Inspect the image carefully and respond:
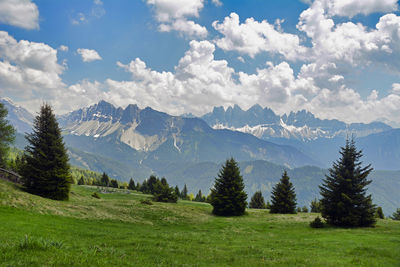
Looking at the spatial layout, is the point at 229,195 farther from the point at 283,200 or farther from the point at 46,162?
the point at 46,162

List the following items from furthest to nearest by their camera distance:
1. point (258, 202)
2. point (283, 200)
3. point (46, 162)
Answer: point (258, 202), point (283, 200), point (46, 162)

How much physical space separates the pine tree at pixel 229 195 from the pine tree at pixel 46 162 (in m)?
29.5

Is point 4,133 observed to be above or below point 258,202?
above

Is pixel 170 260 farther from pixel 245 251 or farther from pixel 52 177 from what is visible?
pixel 52 177

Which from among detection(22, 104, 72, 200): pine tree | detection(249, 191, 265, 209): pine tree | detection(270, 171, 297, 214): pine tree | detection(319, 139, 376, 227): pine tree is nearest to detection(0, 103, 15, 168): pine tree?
detection(22, 104, 72, 200): pine tree

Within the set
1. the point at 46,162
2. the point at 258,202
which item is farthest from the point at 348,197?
the point at 258,202

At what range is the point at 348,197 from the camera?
34.2 m

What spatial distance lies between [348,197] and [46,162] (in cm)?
4586

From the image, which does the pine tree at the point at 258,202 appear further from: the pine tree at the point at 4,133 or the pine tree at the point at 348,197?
the pine tree at the point at 4,133

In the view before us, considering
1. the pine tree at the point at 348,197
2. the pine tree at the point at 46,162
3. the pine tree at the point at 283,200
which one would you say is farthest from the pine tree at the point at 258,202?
the pine tree at the point at 46,162

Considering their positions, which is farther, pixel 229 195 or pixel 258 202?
pixel 258 202

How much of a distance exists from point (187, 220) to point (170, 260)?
29511 mm

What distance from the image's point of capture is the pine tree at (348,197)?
34562mm

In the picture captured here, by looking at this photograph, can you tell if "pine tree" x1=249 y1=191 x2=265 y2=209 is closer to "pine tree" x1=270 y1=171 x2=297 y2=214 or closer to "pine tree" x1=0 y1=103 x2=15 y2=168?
"pine tree" x1=270 y1=171 x2=297 y2=214
